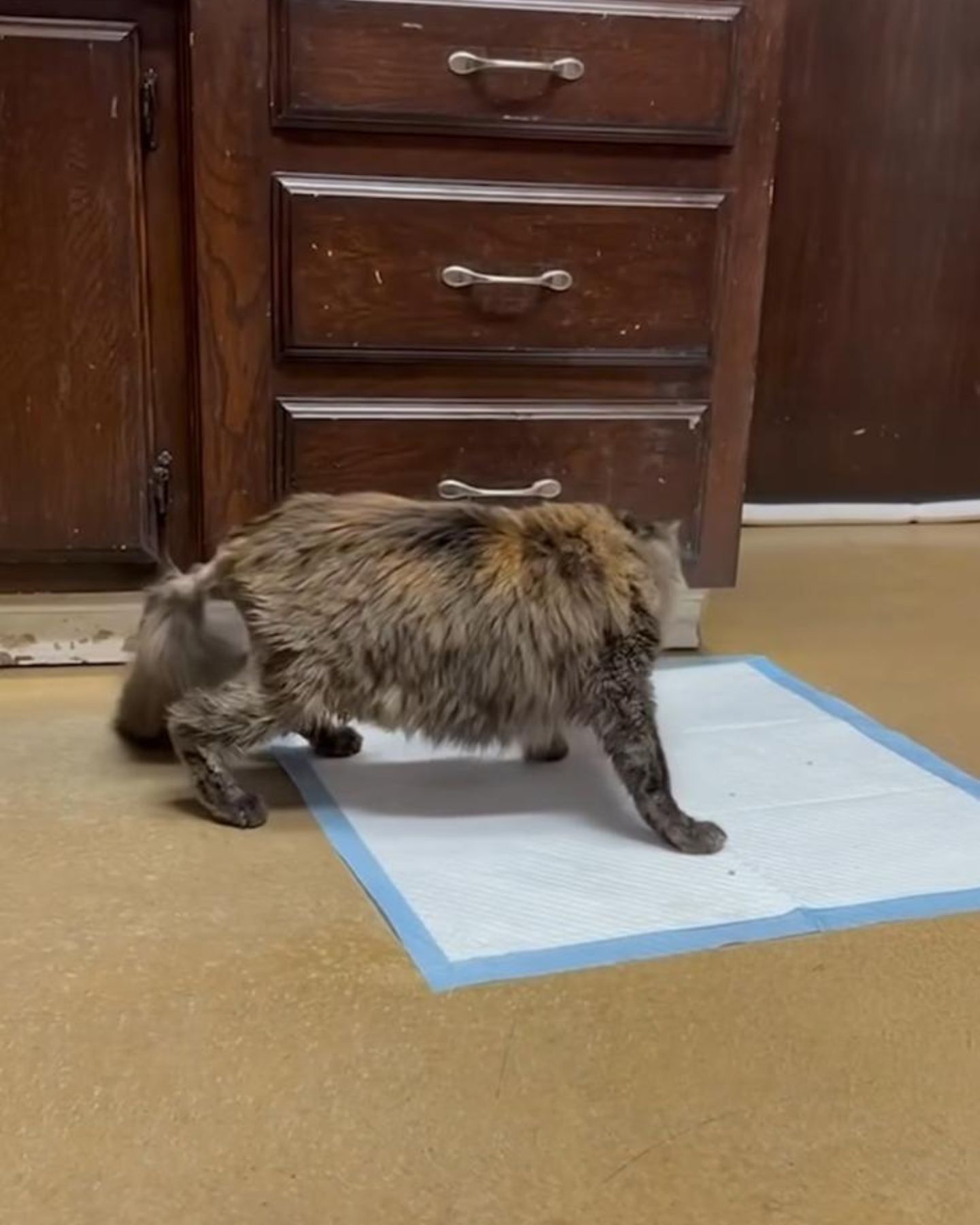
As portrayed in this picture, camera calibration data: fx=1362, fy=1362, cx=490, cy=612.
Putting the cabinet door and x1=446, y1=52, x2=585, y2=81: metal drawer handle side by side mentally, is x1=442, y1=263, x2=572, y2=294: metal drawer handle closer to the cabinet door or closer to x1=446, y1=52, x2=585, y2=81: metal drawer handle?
x1=446, y1=52, x2=585, y2=81: metal drawer handle

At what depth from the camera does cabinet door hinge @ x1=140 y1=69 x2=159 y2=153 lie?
152cm

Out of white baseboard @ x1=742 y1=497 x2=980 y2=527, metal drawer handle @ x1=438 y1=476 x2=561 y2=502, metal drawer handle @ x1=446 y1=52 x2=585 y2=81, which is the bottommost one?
white baseboard @ x1=742 y1=497 x2=980 y2=527

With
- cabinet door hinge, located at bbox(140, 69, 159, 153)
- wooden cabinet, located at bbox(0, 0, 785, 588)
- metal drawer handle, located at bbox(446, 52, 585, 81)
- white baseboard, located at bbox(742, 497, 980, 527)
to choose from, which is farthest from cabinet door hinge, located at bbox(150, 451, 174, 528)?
white baseboard, located at bbox(742, 497, 980, 527)

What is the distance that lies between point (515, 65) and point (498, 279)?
233 mm

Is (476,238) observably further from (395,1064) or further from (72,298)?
(395,1064)

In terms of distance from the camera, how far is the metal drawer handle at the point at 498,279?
158 cm

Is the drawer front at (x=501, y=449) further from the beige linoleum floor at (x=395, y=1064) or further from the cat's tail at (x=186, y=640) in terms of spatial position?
the beige linoleum floor at (x=395, y=1064)

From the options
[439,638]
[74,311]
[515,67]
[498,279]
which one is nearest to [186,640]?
[439,638]

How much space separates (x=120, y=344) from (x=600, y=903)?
0.88 m

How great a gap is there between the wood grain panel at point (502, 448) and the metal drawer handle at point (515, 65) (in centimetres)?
37

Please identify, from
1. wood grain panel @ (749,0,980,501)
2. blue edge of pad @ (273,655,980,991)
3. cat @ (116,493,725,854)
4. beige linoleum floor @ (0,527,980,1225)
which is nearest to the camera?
beige linoleum floor @ (0,527,980,1225)

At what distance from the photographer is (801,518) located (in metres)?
2.64

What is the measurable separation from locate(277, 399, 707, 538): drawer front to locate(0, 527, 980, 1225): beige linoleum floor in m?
0.49

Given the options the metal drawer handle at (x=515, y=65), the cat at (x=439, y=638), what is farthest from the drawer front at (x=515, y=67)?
the cat at (x=439, y=638)
